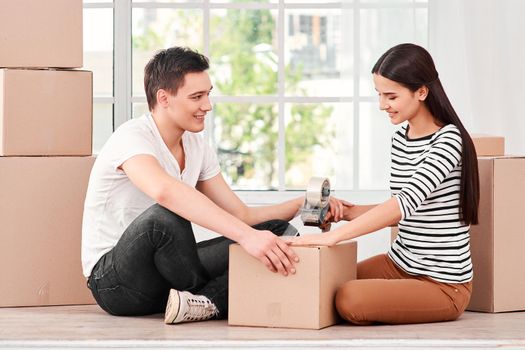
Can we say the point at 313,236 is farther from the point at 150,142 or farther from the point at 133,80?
the point at 133,80

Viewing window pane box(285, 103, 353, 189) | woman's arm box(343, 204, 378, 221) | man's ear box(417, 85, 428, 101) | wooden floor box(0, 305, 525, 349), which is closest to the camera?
wooden floor box(0, 305, 525, 349)

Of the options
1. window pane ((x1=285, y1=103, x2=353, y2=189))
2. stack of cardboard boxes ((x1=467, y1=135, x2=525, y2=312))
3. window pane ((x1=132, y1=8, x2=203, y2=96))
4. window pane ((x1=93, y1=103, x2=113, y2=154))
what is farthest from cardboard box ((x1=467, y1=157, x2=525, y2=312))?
window pane ((x1=285, y1=103, x2=353, y2=189))

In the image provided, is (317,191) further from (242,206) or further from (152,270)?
(152,270)

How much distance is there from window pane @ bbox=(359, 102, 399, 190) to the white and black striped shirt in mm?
1039

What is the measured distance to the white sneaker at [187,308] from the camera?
2.41 meters

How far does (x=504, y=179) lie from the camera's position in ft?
8.91

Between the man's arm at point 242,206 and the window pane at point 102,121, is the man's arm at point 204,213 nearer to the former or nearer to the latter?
the man's arm at point 242,206

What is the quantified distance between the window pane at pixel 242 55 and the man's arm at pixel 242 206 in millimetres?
4745

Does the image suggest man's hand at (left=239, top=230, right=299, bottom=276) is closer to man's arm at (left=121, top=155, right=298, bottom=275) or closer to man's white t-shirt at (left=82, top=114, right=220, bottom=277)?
man's arm at (left=121, top=155, right=298, bottom=275)

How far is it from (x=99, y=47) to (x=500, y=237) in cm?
190

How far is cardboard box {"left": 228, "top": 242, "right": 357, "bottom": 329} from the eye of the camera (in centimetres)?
233

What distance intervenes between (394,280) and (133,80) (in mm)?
1757

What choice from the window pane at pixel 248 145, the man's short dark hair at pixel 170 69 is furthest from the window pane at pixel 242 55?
the man's short dark hair at pixel 170 69

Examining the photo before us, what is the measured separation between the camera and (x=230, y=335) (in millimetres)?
2283
